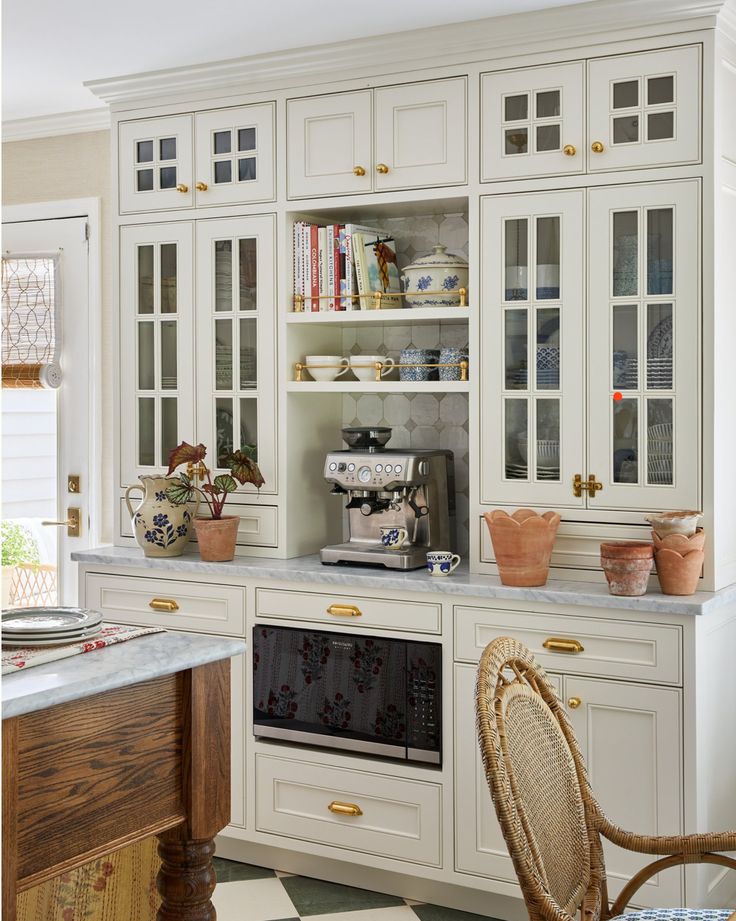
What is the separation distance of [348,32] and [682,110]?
1.07 meters

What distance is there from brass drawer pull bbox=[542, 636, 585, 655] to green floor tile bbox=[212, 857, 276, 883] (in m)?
1.29

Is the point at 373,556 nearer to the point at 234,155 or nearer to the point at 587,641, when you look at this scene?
the point at 587,641

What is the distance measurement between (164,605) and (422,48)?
2.04 metres

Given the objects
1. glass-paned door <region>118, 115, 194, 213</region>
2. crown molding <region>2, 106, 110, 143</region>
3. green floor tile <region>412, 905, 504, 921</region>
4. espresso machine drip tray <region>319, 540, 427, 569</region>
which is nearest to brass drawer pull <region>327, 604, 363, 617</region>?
espresso machine drip tray <region>319, 540, 427, 569</region>

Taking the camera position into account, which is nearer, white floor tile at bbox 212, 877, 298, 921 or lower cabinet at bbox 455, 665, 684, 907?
lower cabinet at bbox 455, 665, 684, 907

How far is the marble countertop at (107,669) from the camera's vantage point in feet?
4.95

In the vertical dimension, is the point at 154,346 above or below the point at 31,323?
below

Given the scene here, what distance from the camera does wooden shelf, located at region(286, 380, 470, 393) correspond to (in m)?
3.34

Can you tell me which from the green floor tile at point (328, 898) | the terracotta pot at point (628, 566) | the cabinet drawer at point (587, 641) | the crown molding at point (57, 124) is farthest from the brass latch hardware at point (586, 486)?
the crown molding at point (57, 124)

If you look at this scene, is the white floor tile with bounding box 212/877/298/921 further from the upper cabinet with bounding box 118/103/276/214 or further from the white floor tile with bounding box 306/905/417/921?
the upper cabinet with bounding box 118/103/276/214

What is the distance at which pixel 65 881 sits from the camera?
2.10 meters

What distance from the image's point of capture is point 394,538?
3354mm

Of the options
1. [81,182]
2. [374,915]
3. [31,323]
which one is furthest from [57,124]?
[374,915]

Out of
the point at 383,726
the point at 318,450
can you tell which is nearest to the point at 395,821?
the point at 383,726
